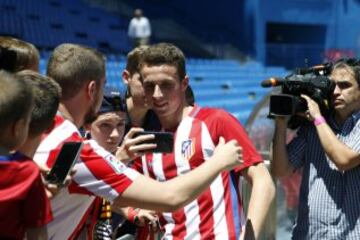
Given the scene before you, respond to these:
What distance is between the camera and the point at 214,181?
2520 millimetres

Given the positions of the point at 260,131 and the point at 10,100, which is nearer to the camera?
the point at 10,100

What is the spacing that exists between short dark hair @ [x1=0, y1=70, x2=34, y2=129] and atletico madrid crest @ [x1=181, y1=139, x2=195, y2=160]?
3.05 ft

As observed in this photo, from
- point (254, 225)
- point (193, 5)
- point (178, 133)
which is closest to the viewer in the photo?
point (254, 225)

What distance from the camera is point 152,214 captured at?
8.94 feet

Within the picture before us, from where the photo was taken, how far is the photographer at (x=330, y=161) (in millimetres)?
2859

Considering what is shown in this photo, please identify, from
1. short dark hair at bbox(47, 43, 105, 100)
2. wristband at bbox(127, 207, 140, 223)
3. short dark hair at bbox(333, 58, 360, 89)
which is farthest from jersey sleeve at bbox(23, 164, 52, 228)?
short dark hair at bbox(333, 58, 360, 89)

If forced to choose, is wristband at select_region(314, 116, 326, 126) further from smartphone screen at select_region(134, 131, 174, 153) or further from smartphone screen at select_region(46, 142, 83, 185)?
smartphone screen at select_region(46, 142, 83, 185)

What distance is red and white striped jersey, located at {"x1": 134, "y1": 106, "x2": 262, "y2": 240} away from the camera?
2514mm

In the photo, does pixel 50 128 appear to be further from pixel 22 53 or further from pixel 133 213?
pixel 133 213

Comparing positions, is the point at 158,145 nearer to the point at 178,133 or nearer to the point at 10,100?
the point at 178,133

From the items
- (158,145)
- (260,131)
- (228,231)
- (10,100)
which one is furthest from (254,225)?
(260,131)

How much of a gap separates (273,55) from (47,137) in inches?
820

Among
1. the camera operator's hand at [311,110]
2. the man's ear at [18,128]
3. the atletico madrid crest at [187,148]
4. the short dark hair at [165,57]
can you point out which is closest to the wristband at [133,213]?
the atletico madrid crest at [187,148]

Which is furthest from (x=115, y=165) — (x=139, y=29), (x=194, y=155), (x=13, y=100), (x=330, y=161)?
(x=139, y=29)
